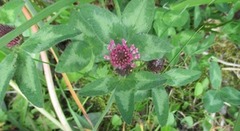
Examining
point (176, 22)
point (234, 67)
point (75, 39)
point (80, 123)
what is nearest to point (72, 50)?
point (75, 39)

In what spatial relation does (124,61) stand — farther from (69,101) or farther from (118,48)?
(69,101)

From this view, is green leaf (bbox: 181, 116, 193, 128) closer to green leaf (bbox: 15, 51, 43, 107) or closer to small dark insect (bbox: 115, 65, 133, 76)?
small dark insect (bbox: 115, 65, 133, 76)

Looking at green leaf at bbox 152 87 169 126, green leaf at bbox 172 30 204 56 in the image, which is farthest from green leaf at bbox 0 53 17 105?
green leaf at bbox 172 30 204 56

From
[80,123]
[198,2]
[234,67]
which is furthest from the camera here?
[234,67]

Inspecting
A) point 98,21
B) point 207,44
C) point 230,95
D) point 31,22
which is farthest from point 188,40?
point 31,22

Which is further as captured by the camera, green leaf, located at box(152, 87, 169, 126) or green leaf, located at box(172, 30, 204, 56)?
green leaf, located at box(172, 30, 204, 56)

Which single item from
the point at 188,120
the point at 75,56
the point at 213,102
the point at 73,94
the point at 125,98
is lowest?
the point at 188,120

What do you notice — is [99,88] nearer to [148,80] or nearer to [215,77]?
[148,80]
